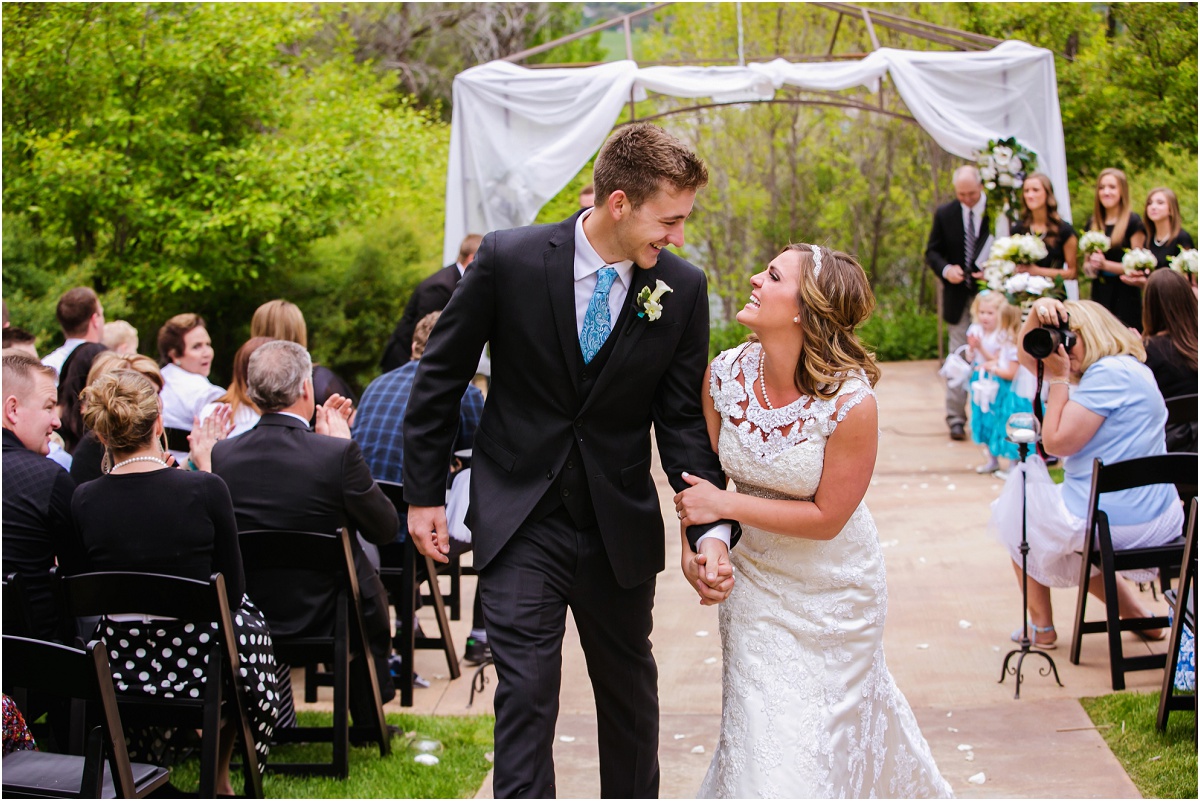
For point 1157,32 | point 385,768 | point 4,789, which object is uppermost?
point 1157,32

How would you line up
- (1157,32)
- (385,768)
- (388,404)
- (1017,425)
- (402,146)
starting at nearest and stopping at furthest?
(385,768) → (1017,425) → (388,404) → (1157,32) → (402,146)

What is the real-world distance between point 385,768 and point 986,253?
7.65 m

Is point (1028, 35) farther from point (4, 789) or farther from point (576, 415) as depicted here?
point (4, 789)

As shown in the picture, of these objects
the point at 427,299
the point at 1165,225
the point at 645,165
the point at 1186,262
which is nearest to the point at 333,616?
the point at 645,165

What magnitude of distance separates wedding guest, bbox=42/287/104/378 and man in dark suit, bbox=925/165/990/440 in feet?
22.2

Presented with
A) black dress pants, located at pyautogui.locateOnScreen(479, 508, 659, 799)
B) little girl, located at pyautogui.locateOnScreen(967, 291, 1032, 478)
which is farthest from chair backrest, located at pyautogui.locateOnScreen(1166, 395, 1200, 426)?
black dress pants, located at pyautogui.locateOnScreen(479, 508, 659, 799)

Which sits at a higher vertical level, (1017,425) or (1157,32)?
(1157,32)

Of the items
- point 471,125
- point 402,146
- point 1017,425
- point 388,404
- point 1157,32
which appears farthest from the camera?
point 402,146

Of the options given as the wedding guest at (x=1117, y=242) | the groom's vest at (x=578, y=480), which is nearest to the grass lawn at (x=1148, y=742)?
the groom's vest at (x=578, y=480)

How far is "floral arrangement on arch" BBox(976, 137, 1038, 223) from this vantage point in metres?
9.82

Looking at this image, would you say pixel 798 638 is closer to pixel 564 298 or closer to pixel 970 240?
pixel 564 298

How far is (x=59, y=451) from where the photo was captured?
6.02 meters

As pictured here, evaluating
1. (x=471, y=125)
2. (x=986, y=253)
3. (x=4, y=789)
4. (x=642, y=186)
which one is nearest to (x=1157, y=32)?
(x=986, y=253)

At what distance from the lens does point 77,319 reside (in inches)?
278
